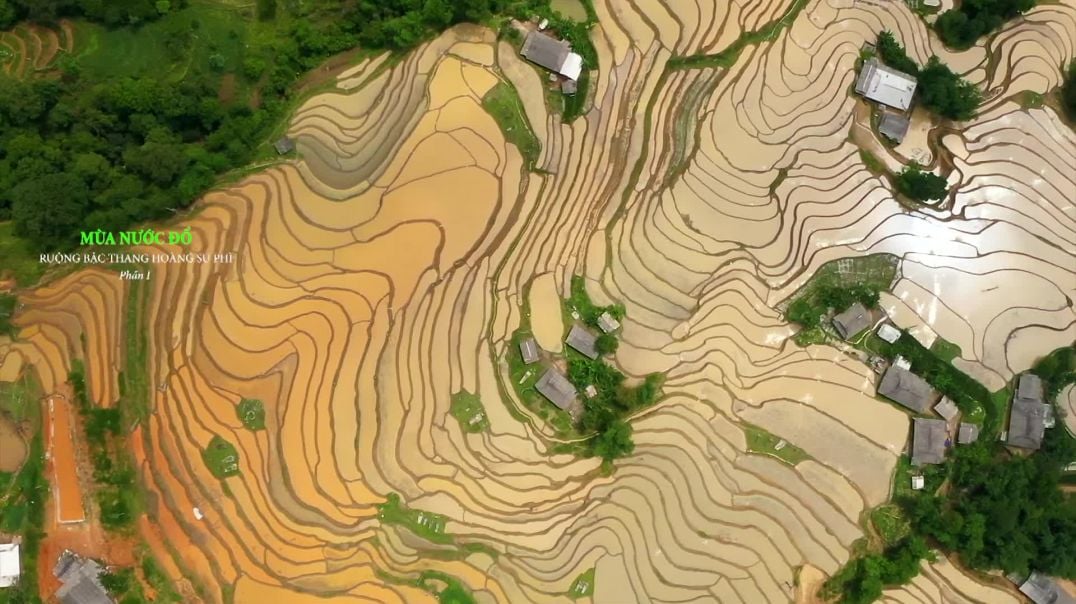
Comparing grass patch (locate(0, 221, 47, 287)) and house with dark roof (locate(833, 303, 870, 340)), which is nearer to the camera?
grass patch (locate(0, 221, 47, 287))

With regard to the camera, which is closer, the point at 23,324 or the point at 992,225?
the point at 23,324

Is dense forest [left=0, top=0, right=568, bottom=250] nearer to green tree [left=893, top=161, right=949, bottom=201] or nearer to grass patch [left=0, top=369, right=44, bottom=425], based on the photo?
grass patch [left=0, top=369, right=44, bottom=425]

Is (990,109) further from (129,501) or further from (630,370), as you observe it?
(129,501)

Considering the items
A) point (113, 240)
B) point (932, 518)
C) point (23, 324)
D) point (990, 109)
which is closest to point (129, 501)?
point (23, 324)

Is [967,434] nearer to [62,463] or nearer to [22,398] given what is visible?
[62,463]

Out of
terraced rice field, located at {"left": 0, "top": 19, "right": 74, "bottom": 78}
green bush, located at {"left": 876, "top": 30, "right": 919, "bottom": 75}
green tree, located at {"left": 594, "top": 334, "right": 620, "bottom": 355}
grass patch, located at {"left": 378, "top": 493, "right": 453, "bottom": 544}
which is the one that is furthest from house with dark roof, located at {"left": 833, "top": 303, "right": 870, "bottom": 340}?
terraced rice field, located at {"left": 0, "top": 19, "right": 74, "bottom": 78}

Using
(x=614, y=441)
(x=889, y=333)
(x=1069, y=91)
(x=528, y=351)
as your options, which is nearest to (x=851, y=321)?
(x=889, y=333)
